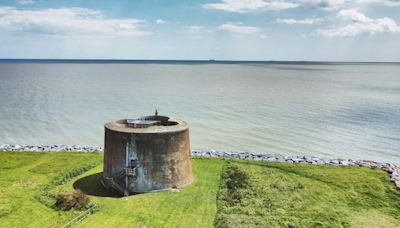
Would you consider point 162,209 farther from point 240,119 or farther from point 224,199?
point 240,119

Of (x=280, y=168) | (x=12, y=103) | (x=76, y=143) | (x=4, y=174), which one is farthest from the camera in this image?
(x=12, y=103)

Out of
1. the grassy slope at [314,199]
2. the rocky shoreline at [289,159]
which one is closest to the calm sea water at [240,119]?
the rocky shoreline at [289,159]

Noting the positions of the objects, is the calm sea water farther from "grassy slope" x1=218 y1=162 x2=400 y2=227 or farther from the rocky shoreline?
"grassy slope" x1=218 y1=162 x2=400 y2=227

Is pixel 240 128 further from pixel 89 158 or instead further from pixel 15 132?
pixel 15 132

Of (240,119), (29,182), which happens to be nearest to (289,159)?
(29,182)

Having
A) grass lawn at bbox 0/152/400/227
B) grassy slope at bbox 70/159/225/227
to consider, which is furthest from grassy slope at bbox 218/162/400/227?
grassy slope at bbox 70/159/225/227

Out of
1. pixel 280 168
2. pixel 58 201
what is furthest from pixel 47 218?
pixel 280 168

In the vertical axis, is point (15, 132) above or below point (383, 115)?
below

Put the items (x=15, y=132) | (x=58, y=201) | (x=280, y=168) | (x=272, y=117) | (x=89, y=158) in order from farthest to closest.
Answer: (x=272, y=117)
(x=15, y=132)
(x=89, y=158)
(x=280, y=168)
(x=58, y=201)
